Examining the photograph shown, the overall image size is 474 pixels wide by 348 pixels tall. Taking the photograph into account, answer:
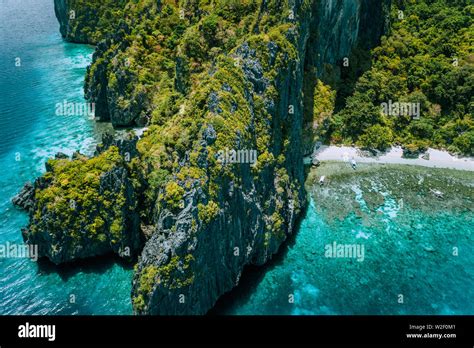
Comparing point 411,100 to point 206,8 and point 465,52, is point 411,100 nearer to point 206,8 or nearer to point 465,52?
point 465,52

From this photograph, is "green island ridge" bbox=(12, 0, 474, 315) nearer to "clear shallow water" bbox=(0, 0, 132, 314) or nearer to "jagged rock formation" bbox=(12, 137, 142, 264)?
"jagged rock formation" bbox=(12, 137, 142, 264)

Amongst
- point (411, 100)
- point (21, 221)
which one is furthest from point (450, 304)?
point (21, 221)

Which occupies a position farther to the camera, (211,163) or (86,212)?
(86,212)

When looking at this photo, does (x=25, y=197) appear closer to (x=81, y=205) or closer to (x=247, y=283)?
(x=81, y=205)

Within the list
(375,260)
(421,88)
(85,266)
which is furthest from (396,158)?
(85,266)

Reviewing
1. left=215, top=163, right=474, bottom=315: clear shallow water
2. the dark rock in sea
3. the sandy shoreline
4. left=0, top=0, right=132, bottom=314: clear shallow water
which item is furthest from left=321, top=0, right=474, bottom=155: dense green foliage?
the dark rock in sea

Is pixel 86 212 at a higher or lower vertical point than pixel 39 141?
lower

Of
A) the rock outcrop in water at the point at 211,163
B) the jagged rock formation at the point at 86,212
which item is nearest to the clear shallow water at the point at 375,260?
the rock outcrop in water at the point at 211,163
